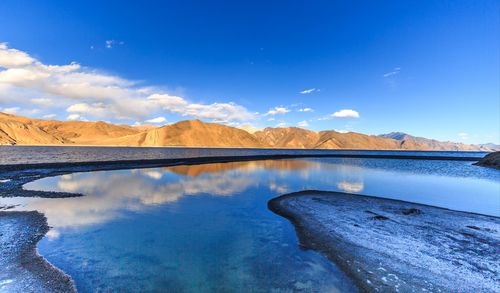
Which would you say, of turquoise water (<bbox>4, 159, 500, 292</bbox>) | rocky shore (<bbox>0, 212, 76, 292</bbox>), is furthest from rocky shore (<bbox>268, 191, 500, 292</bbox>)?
rocky shore (<bbox>0, 212, 76, 292</bbox>)

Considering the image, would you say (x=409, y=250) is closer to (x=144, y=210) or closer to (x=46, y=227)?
(x=144, y=210)

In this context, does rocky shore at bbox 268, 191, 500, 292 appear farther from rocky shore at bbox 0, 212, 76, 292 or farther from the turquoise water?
rocky shore at bbox 0, 212, 76, 292

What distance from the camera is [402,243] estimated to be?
1054cm

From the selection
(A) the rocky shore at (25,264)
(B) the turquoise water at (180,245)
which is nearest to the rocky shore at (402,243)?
(B) the turquoise water at (180,245)

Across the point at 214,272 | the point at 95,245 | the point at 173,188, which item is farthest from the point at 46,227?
the point at 173,188

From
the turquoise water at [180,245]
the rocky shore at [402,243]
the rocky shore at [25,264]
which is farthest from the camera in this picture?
the rocky shore at [402,243]

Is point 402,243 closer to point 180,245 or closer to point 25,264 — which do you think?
point 180,245

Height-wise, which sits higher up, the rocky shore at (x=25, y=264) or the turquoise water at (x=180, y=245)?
the rocky shore at (x=25, y=264)

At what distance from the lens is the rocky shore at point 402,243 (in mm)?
7734

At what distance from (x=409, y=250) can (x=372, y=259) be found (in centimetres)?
195

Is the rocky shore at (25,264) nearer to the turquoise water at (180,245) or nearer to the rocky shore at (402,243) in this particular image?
the turquoise water at (180,245)

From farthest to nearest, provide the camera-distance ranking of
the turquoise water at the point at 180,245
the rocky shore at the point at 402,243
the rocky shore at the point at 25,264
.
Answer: the rocky shore at the point at 402,243
the turquoise water at the point at 180,245
the rocky shore at the point at 25,264

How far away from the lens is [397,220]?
1402 cm

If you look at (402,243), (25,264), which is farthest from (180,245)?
(402,243)
